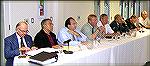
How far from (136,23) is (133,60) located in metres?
1.47

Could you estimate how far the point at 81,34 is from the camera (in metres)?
3.42

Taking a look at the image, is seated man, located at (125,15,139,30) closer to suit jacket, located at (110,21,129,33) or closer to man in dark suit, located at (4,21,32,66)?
suit jacket, located at (110,21,129,33)

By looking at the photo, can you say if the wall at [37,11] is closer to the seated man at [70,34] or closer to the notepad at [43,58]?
the seated man at [70,34]

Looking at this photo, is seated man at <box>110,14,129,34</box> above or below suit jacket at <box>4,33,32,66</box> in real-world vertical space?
above

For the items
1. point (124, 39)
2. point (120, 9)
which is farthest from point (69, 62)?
point (120, 9)

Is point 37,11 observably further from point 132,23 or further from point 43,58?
point 43,58

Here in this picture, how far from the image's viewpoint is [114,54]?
10.2 ft

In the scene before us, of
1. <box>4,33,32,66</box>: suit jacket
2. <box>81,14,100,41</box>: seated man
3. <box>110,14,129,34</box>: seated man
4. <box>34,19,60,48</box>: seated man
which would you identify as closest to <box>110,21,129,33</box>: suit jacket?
<box>110,14,129,34</box>: seated man

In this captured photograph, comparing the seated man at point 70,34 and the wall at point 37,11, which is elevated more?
the wall at point 37,11

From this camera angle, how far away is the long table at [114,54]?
8.01 ft

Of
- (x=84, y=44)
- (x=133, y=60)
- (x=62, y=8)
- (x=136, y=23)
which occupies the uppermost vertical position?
(x=62, y=8)

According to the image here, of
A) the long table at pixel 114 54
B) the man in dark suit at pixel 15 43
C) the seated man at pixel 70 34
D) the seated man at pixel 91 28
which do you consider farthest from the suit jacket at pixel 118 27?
the man in dark suit at pixel 15 43

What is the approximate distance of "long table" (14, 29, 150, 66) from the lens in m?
2.44

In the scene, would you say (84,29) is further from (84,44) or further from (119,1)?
(119,1)
